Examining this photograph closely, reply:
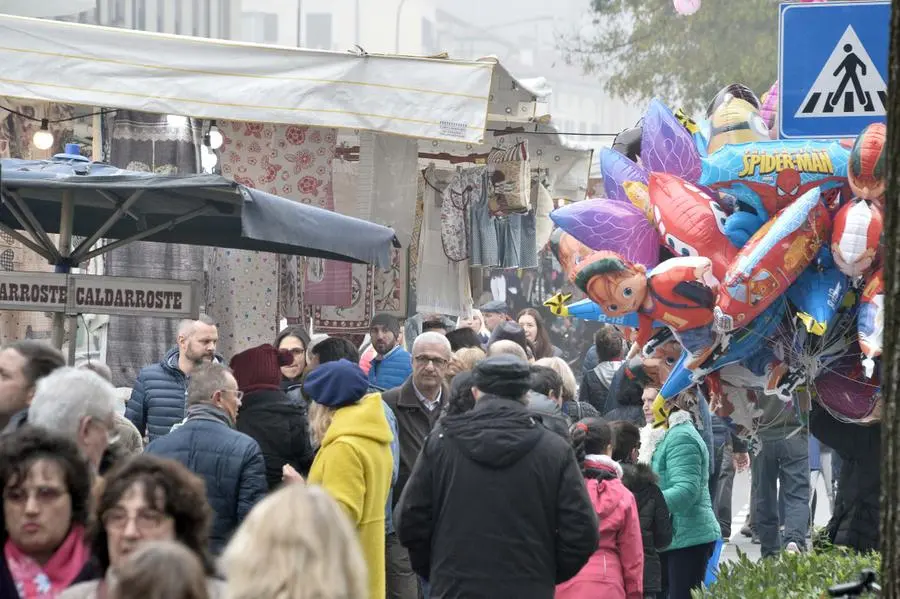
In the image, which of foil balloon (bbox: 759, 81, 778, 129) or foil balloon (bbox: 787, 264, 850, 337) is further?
foil balloon (bbox: 759, 81, 778, 129)

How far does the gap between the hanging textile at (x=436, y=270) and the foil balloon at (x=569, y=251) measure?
4163mm

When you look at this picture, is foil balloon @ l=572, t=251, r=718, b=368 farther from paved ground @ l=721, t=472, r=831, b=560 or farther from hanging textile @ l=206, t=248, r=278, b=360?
paved ground @ l=721, t=472, r=831, b=560

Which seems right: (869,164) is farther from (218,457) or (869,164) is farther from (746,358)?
(218,457)

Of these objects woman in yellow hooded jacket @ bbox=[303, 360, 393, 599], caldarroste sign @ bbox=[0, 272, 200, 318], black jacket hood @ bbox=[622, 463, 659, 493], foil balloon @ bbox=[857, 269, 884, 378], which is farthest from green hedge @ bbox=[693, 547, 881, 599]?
caldarroste sign @ bbox=[0, 272, 200, 318]

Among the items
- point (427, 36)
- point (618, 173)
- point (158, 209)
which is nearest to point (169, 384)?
point (158, 209)

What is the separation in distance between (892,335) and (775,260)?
4.52 m

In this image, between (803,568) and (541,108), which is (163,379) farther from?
(541,108)

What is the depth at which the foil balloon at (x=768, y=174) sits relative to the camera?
370 inches

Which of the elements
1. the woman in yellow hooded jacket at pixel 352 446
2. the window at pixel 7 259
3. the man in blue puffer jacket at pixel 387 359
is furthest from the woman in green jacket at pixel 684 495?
the window at pixel 7 259

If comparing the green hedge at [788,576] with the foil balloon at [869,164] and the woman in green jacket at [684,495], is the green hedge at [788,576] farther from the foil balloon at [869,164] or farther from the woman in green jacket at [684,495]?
the foil balloon at [869,164]

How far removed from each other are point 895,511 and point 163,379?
5464 mm

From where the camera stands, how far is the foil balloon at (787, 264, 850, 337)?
30.4ft

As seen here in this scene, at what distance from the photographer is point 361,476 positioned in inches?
299

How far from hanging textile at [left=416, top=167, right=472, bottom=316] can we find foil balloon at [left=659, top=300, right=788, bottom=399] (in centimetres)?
534
